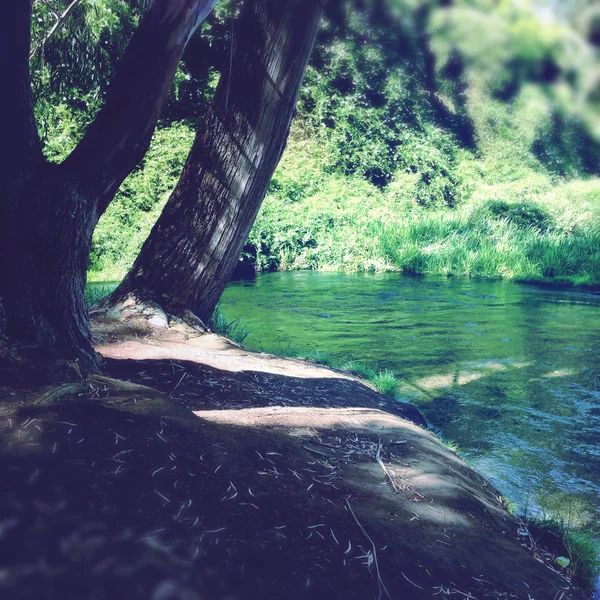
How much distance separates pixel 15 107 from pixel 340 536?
2.41 metres

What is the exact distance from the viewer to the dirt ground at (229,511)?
1.89 metres

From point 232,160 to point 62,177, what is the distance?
216cm

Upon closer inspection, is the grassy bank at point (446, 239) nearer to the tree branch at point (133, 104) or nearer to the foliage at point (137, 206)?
the foliage at point (137, 206)

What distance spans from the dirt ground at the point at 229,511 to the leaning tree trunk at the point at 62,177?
51 cm

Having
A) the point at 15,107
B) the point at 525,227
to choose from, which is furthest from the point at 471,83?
the point at 15,107

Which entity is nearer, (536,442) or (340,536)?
(340,536)

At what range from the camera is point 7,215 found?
3.22m

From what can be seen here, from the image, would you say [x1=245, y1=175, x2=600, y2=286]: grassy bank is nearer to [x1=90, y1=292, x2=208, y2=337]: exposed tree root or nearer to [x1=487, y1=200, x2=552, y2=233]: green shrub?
[x1=487, y1=200, x2=552, y2=233]: green shrub

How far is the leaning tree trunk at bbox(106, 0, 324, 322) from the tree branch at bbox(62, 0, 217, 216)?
142cm

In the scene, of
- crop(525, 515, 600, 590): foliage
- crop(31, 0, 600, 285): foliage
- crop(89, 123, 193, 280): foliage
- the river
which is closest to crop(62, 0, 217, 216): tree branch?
crop(525, 515, 600, 590): foliage

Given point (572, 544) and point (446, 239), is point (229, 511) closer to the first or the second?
point (572, 544)

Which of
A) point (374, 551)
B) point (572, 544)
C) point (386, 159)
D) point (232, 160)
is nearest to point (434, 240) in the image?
point (386, 159)

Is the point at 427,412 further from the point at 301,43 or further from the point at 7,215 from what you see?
the point at 7,215

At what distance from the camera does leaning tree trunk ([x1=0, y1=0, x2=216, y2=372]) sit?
3.23 metres
